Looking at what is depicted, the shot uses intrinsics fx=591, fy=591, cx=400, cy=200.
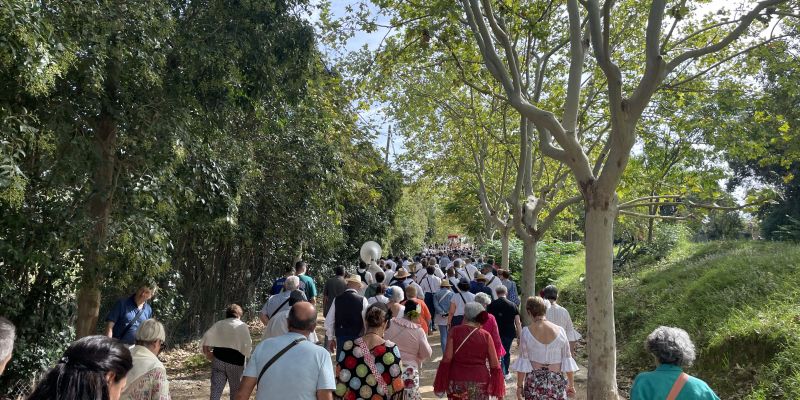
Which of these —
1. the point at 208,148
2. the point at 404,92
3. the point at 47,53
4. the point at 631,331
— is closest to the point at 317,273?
the point at 404,92

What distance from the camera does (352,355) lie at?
489 cm

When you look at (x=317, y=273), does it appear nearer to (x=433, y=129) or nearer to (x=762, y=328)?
(x=433, y=129)

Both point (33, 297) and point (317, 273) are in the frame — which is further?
point (317, 273)

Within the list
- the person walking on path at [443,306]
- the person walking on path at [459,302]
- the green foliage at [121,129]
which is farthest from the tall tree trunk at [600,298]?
the green foliage at [121,129]

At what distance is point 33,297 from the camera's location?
7234 mm

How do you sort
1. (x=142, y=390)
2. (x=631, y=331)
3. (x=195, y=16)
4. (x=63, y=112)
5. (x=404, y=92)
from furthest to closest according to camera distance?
(x=404, y=92)
(x=631, y=331)
(x=195, y=16)
(x=63, y=112)
(x=142, y=390)

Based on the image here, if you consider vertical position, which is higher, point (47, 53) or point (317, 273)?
point (47, 53)

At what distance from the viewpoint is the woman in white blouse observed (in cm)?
591

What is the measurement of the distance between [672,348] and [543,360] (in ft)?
7.91

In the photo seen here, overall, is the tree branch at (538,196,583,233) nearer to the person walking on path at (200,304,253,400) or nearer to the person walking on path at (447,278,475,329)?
the person walking on path at (447,278,475,329)

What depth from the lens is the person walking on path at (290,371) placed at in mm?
3953

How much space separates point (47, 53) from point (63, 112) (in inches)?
56.7

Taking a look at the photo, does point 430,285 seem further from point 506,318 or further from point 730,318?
point 730,318

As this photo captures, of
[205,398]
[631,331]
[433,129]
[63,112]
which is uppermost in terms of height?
[433,129]
